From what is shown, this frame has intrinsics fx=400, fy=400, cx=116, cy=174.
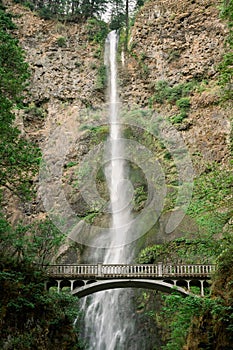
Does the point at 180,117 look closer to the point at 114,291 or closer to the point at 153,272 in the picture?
the point at 114,291

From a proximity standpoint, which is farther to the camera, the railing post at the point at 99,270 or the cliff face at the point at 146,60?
the cliff face at the point at 146,60

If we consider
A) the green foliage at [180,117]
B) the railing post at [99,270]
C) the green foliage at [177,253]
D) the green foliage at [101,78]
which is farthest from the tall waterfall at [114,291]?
the green foliage at [180,117]

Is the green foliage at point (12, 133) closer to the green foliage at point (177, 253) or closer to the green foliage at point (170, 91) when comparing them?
the green foliage at point (177, 253)

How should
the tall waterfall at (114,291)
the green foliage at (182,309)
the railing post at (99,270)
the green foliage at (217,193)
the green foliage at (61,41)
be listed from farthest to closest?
the green foliage at (61,41) < the tall waterfall at (114,291) < the railing post at (99,270) < the green foliage at (217,193) < the green foliage at (182,309)

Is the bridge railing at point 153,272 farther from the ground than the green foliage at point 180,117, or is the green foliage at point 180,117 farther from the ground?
the green foliage at point 180,117

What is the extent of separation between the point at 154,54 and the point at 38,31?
43.9 feet

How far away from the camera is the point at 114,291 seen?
2278cm

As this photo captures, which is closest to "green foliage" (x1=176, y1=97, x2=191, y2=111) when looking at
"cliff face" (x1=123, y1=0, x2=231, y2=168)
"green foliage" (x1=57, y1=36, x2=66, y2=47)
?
"cliff face" (x1=123, y1=0, x2=231, y2=168)

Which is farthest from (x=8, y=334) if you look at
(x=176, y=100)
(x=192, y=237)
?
(x=176, y=100)

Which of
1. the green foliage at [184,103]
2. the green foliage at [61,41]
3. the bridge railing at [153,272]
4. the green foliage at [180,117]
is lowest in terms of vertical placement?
the bridge railing at [153,272]

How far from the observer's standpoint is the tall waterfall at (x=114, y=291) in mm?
20328

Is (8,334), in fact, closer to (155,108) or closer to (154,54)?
(155,108)

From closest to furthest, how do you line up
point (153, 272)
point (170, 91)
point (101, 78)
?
point (153, 272) → point (170, 91) → point (101, 78)

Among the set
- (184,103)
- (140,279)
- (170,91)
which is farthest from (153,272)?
(170,91)
